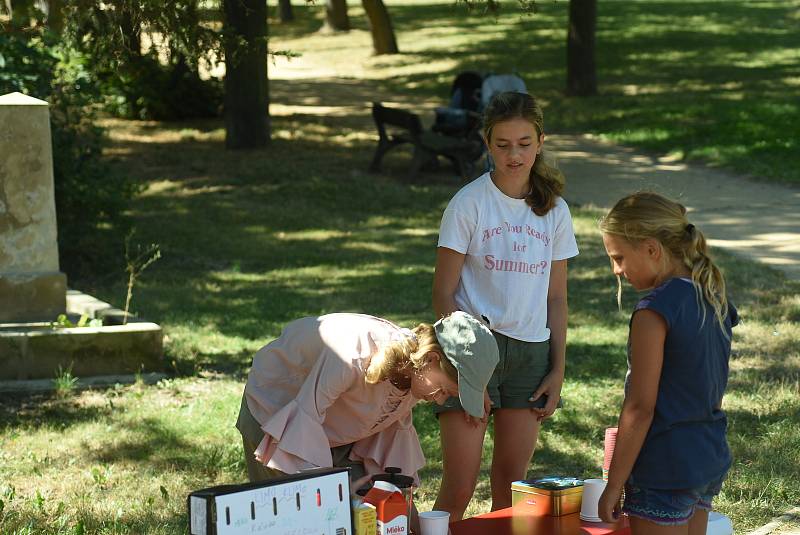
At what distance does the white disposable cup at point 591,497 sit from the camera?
3592 mm

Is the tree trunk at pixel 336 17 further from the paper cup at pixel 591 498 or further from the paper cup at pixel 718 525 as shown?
the paper cup at pixel 591 498

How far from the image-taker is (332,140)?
653 inches

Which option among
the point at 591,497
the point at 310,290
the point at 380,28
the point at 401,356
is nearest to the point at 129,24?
the point at 310,290

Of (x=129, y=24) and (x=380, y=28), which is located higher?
(x=380, y=28)

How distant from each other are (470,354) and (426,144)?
10861mm

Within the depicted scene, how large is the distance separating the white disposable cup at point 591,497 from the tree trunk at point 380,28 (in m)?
23.2

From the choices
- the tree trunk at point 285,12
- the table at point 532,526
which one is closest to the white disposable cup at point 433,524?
the table at point 532,526

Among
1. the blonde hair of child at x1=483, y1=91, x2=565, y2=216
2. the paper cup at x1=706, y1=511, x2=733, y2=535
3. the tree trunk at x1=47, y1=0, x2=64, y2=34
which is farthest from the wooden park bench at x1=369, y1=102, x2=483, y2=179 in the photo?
the paper cup at x1=706, y1=511, x2=733, y2=535

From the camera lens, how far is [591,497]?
11.8 feet

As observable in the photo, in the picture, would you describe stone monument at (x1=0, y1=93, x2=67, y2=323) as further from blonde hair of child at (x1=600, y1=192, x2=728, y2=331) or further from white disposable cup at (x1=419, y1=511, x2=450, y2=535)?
blonde hair of child at (x1=600, y1=192, x2=728, y2=331)

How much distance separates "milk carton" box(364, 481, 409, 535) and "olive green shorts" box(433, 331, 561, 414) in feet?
2.43

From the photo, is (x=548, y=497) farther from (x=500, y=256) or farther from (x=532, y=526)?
(x=500, y=256)

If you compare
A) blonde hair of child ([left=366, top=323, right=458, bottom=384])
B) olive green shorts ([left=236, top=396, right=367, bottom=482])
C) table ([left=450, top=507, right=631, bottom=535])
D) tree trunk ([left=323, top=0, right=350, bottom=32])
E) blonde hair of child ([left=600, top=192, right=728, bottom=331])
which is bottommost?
table ([left=450, top=507, right=631, bottom=535])

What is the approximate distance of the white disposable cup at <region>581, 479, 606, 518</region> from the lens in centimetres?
359
